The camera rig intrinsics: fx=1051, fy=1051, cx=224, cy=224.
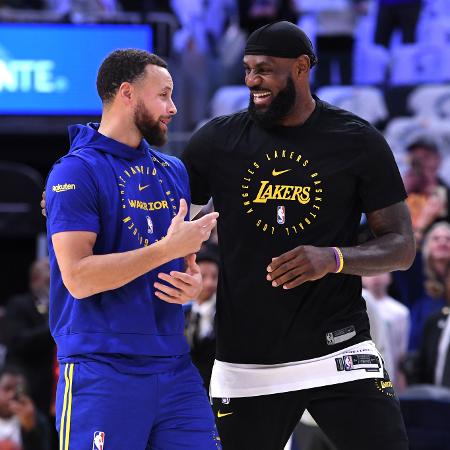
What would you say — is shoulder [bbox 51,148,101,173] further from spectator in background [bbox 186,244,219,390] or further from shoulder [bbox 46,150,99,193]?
spectator in background [bbox 186,244,219,390]

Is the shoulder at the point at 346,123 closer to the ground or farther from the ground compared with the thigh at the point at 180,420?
farther from the ground

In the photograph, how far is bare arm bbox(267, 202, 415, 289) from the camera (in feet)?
12.9

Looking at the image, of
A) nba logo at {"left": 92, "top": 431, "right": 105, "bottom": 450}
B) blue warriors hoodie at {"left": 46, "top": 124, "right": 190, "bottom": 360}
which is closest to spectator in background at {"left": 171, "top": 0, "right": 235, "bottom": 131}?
blue warriors hoodie at {"left": 46, "top": 124, "right": 190, "bottom": 360}

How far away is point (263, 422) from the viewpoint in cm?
426

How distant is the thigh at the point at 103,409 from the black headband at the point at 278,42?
149 cm

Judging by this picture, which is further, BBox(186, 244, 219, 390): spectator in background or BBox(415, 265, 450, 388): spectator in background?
BBox(415, 265, 450, 388): spectator in background

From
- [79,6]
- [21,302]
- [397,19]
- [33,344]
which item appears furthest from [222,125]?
[397,19]

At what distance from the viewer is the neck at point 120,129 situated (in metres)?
3.82

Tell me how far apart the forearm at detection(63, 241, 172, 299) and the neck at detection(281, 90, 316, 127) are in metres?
1.12

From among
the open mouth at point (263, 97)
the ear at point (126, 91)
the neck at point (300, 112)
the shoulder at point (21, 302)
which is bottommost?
the shoulder at point (21, 302)

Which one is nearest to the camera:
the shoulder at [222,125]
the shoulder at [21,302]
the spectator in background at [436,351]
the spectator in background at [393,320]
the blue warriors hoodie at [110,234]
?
the blue warriors hoodie at [110,234]

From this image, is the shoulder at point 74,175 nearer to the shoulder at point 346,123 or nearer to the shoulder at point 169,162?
the shoulder at point 169,162

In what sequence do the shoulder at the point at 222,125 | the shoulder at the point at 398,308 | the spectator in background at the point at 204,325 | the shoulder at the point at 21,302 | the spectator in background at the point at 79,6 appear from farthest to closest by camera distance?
the spectator in background at the point at 79,6 < the shoulder at the point at 21,302 < the shoulder at the point at 398,308 < the spectator in background at the point at 204,325 < the shoulder at the point at 222,125

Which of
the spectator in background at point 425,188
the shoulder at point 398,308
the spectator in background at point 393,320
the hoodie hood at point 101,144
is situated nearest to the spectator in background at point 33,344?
the spectator in background at point 393,320
